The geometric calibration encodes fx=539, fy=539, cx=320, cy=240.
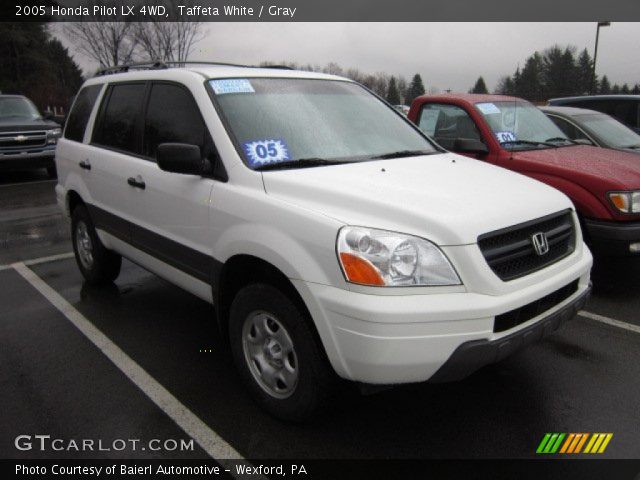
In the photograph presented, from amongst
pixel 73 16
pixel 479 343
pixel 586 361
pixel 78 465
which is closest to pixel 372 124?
pixel 479 343

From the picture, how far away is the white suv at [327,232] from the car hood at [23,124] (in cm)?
904

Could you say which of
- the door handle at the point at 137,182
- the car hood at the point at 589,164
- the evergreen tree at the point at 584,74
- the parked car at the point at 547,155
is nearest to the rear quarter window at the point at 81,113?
the door handle at the point at 137,182

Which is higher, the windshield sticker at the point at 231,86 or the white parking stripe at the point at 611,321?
the windshield sticker at the point at 231,86

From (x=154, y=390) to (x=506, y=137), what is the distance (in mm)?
4352

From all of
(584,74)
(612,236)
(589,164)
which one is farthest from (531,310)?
(584,74)

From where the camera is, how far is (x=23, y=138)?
11742mm

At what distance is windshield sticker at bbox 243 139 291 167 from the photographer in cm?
304

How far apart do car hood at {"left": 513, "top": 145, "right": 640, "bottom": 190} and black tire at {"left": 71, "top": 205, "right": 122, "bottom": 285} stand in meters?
4.02

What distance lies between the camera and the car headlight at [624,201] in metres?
4.65

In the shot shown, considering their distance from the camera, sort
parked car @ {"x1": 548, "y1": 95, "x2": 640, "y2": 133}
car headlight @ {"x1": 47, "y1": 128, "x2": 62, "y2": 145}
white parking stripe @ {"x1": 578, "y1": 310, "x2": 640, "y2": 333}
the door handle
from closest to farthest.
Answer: the door handle < white parking stripe @ {"x1": 578, "y1": 310, "x2": 640, "y2": 333} < parked car @ {"x1": 548, "y1": 95, "x2": 640, "y2": 133} < car headlight @ {"x1": 47, "y1": 128, "x2": 62, "y2": 145}

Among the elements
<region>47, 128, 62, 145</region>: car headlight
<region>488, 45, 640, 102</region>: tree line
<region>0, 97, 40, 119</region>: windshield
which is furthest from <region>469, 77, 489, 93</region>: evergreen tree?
<region>0, 97, 40, 119</region>: windshield

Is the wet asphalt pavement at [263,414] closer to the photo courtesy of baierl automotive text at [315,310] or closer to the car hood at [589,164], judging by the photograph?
the photo courtesy of baierl automotive text at [315,310]

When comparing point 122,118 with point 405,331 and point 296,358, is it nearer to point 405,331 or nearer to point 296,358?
point 296,358

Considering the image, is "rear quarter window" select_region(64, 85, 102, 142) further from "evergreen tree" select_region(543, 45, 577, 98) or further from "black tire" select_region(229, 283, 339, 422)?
"evergreen tree" select_region(543, 45, 577, 98)
